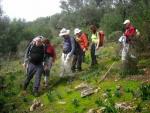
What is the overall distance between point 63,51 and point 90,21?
23.2 meters

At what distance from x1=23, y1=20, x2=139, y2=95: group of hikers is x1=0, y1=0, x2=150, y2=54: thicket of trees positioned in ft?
7.92

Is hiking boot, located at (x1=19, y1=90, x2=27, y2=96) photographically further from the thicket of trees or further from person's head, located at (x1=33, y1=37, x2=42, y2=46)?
the thicket of trees

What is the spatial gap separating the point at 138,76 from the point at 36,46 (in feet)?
12.5

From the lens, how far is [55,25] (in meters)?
45.5

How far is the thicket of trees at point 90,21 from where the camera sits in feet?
61.1

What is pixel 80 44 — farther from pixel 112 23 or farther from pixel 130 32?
pixel 112 23

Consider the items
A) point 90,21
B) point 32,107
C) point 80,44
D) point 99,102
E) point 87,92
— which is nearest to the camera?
point 99,102

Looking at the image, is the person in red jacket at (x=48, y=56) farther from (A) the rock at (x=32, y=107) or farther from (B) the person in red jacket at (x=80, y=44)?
(A) the rock at (x=32, y=107)

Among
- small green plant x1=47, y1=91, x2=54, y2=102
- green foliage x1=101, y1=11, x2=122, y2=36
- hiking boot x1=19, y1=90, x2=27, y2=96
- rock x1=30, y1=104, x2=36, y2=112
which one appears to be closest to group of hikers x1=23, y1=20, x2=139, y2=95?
hiking boot x1=19, y1=90, x2=27, y2=96

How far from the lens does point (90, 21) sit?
127ft

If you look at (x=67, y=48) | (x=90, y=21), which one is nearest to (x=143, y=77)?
(x=67, y=48)

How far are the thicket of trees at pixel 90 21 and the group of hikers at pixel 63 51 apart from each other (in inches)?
95.0

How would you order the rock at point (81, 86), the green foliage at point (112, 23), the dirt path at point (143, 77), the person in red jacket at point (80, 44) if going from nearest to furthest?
the dirt path at point (143, 77)
the rock at point (81, 86)
the person in red jacket at point (80, 44)
the green foliage at point (112, 23)

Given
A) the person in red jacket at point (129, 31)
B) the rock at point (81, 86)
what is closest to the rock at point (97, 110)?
the rock at point (81, 86)
